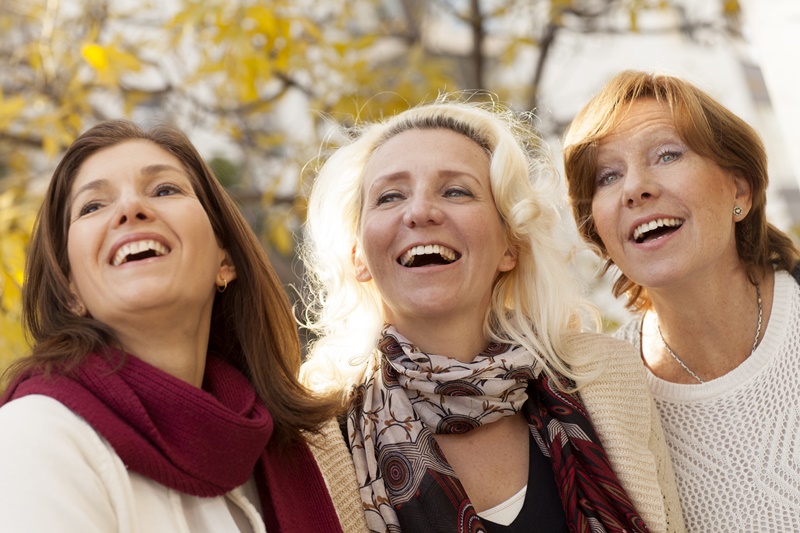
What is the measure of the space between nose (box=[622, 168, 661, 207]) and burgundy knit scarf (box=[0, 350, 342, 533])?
122cm

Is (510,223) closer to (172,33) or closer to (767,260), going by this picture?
(767,260)

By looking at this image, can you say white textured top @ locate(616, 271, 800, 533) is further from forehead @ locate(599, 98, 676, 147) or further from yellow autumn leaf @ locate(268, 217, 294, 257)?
yellow autumn leaf @ locate(268, 217, 294, 257)

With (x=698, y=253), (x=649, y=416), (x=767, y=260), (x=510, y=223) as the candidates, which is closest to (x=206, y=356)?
(x=510, y=223)

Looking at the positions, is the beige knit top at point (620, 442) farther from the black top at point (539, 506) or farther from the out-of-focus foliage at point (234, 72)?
the out-of-focus foliage at point (234, 72)

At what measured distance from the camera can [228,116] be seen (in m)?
4.27

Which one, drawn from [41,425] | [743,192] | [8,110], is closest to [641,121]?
[743,192]

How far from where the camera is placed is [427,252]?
2424mm

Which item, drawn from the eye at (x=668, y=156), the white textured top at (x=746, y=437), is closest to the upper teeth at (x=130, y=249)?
the eye at (x=668, y=156)

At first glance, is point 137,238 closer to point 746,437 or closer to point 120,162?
point 120,162

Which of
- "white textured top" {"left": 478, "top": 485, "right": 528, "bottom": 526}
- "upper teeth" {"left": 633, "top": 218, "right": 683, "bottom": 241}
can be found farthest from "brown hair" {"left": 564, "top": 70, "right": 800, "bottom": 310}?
"white textured top" {"left": 478, "top": 485, "right": 528, "bottom": 526}

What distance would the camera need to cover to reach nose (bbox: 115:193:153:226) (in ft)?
6.45

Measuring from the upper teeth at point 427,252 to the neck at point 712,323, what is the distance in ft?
2.43

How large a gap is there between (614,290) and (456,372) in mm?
939

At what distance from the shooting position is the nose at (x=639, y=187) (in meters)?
2.61
